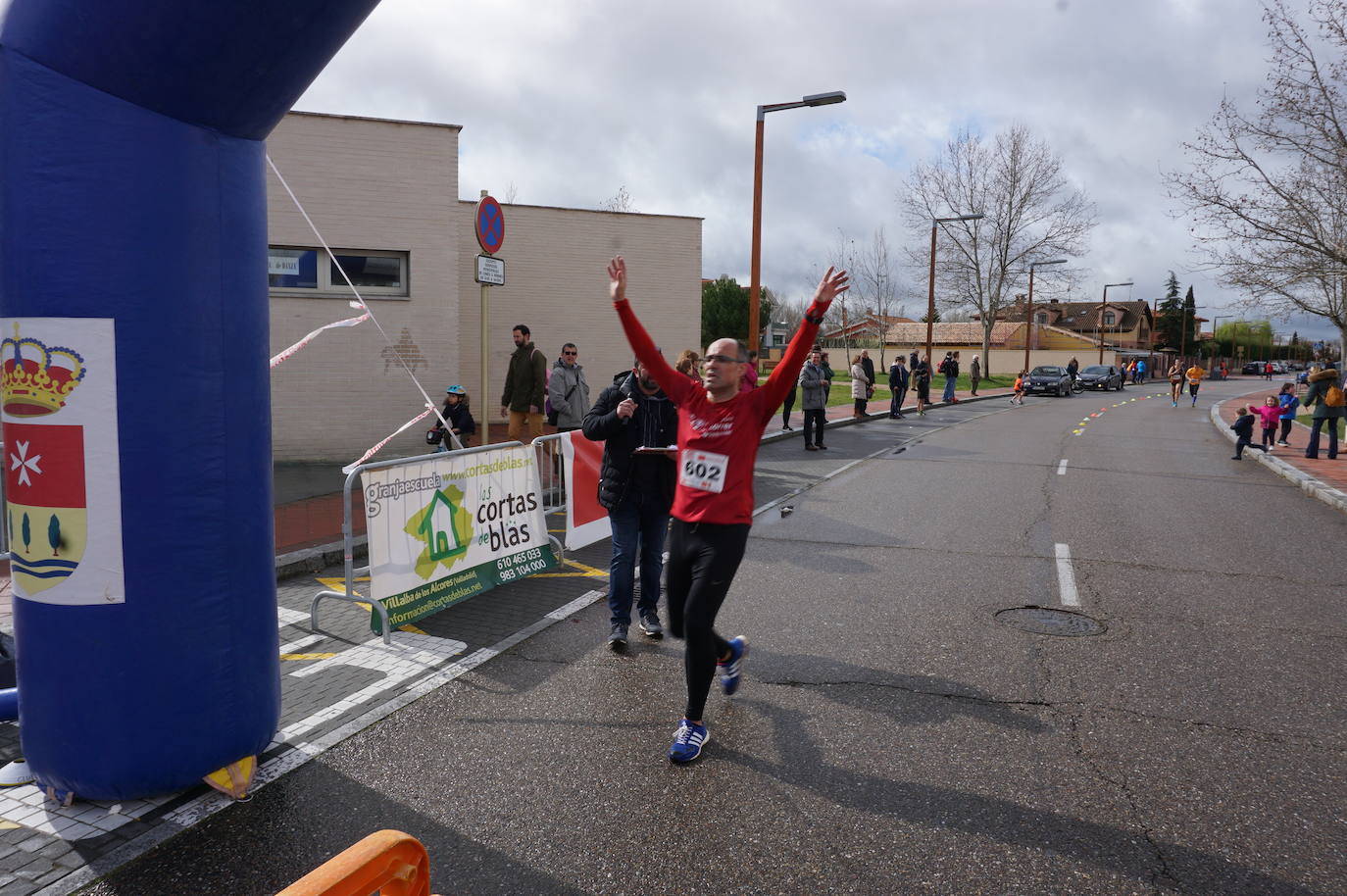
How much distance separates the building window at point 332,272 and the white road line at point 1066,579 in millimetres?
10130

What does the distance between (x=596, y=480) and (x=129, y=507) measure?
5.12 m

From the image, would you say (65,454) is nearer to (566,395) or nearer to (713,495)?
(713,495)

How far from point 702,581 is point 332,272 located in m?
11.4

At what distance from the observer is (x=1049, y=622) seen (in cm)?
Result: 630

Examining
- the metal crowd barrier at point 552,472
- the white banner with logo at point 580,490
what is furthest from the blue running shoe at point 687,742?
the metal crowd barrier at point 552,472

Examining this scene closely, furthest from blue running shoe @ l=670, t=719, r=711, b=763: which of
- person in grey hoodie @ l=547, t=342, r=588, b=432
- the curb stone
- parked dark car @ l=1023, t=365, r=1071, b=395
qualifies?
parked dark car @ l=1023, t=365, r=1071, b=395

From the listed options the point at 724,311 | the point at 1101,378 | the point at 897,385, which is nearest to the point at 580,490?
the point at 897,385

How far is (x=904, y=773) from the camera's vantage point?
3.97m

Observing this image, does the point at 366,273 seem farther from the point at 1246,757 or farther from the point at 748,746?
the point at 1246,757

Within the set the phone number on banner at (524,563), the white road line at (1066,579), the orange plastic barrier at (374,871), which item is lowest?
the white road line at (1066,579)

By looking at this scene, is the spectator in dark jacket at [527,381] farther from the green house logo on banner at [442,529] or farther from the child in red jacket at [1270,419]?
the child in red jacket at [1270,419]

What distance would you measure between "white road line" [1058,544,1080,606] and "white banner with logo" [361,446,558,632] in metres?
4.02

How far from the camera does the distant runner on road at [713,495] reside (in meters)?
4.15

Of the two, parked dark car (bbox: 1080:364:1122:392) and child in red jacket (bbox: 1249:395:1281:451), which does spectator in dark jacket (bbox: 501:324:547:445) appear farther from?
parked dark car (bbox: 1080:364:1122:392)
